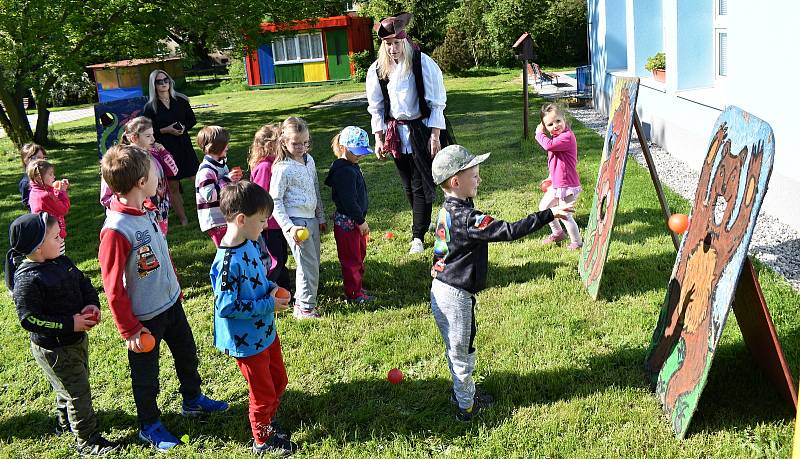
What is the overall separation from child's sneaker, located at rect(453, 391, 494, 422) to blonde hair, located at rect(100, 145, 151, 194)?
2.32 meters

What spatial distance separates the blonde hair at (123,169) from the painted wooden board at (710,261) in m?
3.09

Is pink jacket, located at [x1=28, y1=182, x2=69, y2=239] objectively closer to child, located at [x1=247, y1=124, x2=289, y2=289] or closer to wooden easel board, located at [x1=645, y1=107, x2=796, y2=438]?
child, located at [x1=247, y1=124, x2=289, y2=289]

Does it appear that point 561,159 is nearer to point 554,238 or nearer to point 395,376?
point 554,238

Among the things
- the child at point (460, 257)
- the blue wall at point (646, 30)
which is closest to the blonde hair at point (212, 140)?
the child at point (460, 257)

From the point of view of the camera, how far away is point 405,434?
13.1ft

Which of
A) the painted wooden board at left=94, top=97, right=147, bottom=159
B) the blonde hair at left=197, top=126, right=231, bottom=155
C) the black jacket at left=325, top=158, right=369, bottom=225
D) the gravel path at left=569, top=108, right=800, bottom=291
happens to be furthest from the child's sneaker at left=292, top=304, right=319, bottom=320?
the painted wooden board at left=94, top=97, right=147, bottom=159

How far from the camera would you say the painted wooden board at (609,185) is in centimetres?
491

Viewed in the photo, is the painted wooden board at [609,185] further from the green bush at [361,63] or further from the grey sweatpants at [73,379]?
the green bush at [361,63]

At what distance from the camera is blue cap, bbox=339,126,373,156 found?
5445 mm

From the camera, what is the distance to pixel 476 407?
4145 millimetres

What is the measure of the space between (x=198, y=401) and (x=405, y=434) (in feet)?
4.69

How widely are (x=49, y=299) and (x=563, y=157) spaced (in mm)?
4727

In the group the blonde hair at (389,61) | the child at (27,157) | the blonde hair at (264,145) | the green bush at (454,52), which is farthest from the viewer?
the green bush at (454,52)

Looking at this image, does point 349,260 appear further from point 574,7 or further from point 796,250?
point 574,7
